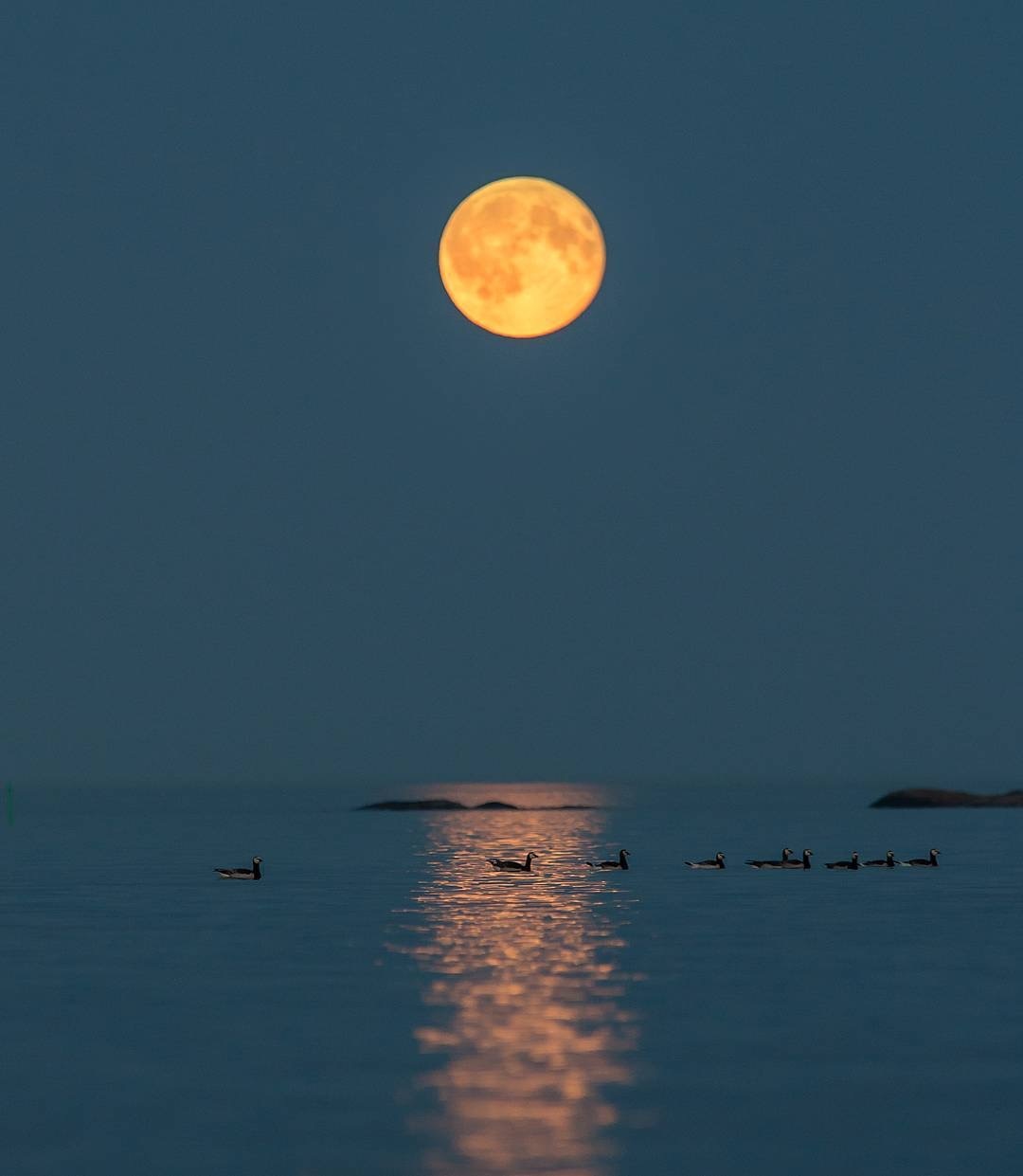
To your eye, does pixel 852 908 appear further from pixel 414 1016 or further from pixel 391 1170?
pixel 391 1170

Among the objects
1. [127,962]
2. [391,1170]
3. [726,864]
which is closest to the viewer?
[391,1170]

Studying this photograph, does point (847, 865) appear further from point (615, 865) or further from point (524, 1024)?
point (524, 1024)

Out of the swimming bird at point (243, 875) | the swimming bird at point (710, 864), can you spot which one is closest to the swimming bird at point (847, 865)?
the swimming bird at point (710, 864)

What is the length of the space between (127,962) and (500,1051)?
1453cm

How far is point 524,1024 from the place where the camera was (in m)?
28.4

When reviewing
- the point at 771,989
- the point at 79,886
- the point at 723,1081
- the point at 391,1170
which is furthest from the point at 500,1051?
the point at 79,886

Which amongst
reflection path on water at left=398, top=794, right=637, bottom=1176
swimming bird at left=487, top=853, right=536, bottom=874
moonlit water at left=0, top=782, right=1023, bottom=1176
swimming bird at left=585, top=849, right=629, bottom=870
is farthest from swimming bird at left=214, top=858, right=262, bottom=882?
swimming bird at left=585, top=849, right=629, bottom=870

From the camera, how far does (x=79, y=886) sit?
6506 centimetres

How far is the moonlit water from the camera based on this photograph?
2055 cm

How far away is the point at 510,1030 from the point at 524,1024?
62 centimetres

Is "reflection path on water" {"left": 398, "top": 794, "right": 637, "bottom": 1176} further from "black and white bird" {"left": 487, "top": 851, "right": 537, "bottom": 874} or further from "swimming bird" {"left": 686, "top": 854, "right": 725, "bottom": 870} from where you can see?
"swimming bird" {"left": 686, "top": 854, "right": 725, "bottom": 870}

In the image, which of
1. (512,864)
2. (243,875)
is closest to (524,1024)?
(243,875)

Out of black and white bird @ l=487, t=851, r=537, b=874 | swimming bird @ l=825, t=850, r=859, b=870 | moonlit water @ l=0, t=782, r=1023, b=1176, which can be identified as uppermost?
black and white bird @ l=487, t=851, r=537, b=874

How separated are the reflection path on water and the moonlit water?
8 centimetres
